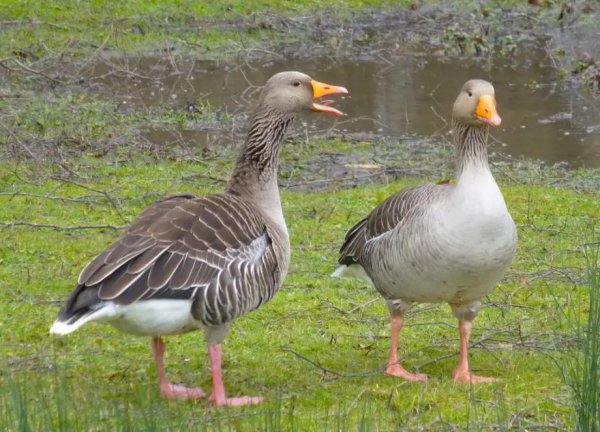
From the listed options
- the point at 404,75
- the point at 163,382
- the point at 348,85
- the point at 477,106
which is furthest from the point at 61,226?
the point at 404,75

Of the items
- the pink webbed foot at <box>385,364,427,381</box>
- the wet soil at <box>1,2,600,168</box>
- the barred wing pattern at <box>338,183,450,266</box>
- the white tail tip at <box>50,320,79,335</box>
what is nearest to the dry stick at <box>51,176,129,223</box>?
the wet soil at <box>1,2,600,168</box>

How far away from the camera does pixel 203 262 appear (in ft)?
20.0

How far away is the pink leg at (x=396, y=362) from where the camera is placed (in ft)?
22.7

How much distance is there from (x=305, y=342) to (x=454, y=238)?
1.85m

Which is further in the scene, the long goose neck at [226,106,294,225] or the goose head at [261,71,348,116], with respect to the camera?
the goose head at [261,71,348,116]

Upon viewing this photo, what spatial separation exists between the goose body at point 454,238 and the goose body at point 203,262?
0.70 metres

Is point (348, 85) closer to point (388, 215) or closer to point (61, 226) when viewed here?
point (61, 226)

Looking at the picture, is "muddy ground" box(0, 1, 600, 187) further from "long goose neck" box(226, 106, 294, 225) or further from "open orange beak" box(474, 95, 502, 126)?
"open orange beak" box(474, 95, 502, 126)

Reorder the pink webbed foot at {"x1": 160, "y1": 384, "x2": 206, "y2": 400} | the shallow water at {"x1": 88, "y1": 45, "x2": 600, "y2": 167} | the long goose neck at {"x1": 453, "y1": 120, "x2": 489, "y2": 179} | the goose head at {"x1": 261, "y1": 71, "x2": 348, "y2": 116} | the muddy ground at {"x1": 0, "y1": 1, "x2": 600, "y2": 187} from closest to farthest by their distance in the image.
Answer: the pink webbed foot at {"x1": 160, "y1": 384, "x2": 206, "y2": 400}, the long goose neck at {"x1": 453, "y1": 120, "x2": 489, "y2": 179}, the goose head at {"x1": 261, "y1": 71, "x2": 348, "y2": 116}, the muddy ground at {"x1": 0, "y1": 1, "x2": 600, "y2": 187}, the shallow water at {"x1": 88, "y1": 45, "x2": 600, "y2": 167}

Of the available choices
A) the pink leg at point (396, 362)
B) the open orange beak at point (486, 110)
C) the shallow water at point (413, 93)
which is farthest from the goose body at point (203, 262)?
the shallow water at point (413, 93)

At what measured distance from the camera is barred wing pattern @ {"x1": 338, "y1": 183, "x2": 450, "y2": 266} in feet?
22.2

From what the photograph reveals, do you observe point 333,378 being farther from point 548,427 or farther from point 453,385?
point 548,427

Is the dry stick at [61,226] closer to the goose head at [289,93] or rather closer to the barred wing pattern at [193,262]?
the goose head at [289,93]

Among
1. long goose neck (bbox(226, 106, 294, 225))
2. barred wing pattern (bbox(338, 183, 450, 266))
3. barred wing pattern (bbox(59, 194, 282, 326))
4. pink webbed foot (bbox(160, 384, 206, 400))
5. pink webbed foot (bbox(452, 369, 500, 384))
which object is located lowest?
pink webbed foot (bbox(160, 384, 206, 400))
